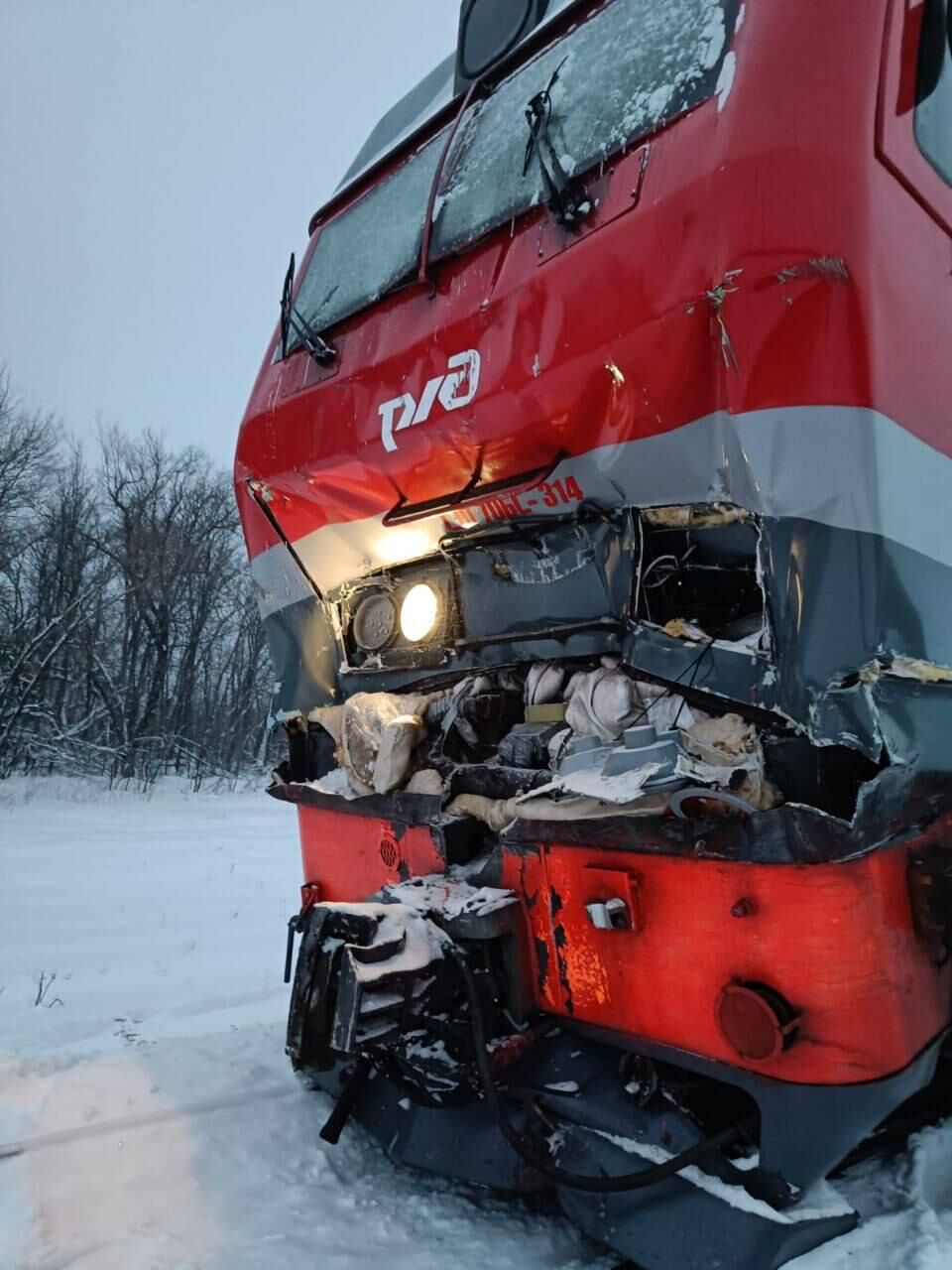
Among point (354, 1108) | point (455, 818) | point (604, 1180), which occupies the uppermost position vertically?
point (455, 818)

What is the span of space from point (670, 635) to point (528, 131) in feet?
4.95

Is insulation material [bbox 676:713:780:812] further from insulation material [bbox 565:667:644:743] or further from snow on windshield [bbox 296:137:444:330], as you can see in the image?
snow on windshield [bbox 296:137:444:330]

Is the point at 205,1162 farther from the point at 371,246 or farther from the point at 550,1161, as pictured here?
the point at 371,246

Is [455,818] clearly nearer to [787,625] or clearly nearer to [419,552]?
[419,552]

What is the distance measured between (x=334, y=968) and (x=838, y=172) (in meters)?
1.94

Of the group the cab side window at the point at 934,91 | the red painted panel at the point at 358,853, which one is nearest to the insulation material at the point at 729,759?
the red painted panel at the point at 358,853

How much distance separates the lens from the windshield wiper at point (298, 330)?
2690mm

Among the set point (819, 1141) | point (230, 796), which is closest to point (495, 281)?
point (819, 1141)

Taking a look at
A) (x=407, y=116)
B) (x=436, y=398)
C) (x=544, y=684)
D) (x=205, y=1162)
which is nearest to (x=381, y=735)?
(x=544, y=684)

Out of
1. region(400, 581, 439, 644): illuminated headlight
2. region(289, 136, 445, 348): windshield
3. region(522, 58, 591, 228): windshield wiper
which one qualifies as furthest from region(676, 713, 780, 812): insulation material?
region(289, 136, 445, 348): windshield

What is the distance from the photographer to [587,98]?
85.3 inches

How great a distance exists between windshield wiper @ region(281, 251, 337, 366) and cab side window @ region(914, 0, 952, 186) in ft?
5.55

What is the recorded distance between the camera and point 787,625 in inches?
64.2

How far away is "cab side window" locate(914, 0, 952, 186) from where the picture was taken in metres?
1.84
